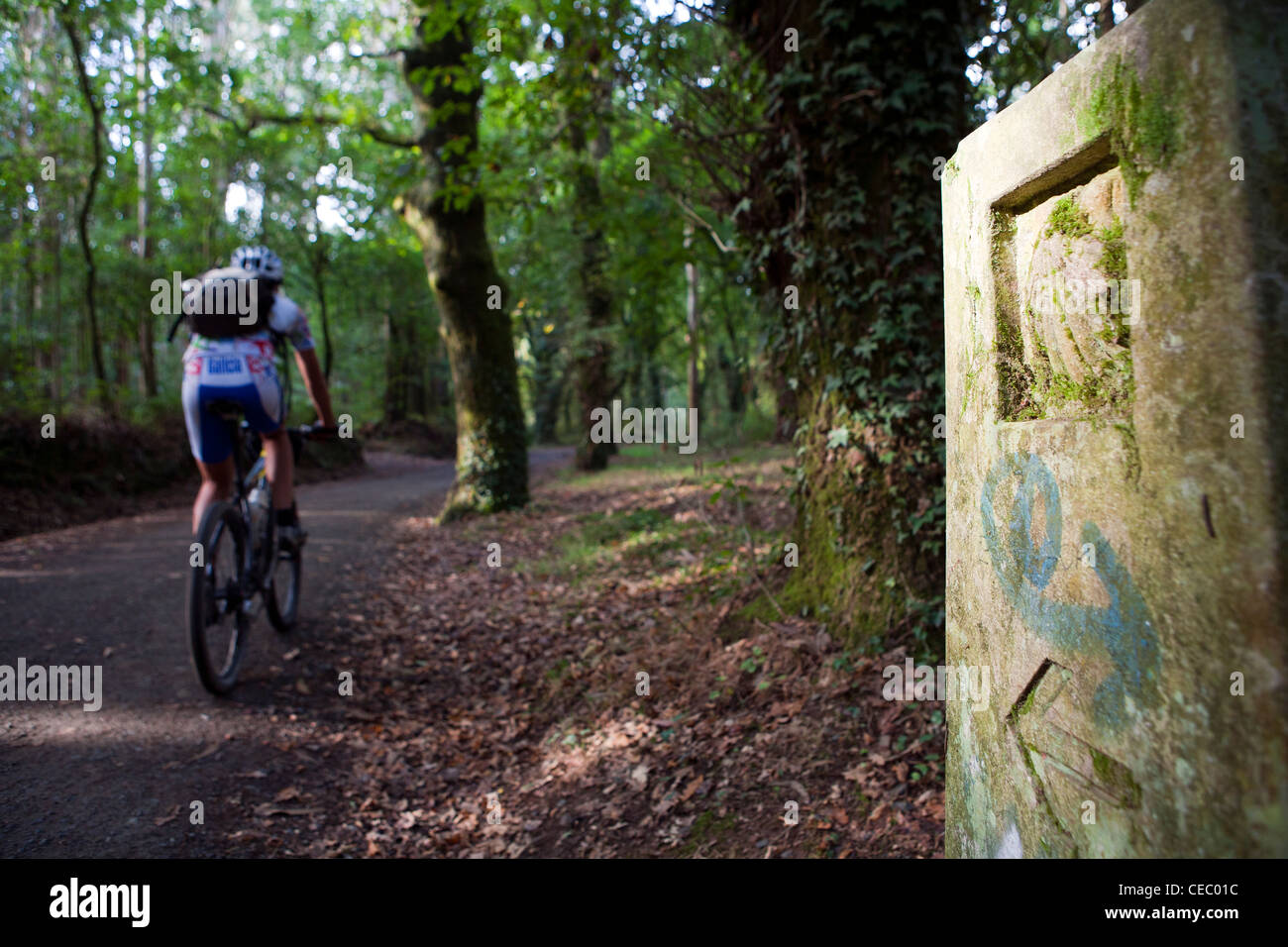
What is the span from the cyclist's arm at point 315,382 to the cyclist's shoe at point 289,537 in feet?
2.44

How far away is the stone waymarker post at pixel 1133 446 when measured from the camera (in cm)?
112

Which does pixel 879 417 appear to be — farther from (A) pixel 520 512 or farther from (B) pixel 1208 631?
(A) pixel 520 512

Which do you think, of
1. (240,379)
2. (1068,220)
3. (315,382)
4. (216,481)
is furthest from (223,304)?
(1068,220)

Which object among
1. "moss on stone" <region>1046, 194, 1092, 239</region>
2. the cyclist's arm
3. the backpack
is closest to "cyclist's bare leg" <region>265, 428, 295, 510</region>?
the cyclist's arm

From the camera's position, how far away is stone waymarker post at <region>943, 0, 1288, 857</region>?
1.12m

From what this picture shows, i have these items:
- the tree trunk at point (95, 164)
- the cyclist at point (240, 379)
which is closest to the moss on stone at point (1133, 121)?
the cyclist at point (240, 379)

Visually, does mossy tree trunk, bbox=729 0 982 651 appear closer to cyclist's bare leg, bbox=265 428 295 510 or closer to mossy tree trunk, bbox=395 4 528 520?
cyclist's bare leg, bbox=265 428 295 510

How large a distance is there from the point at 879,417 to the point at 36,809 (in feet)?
12.8

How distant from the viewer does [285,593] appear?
5.20m

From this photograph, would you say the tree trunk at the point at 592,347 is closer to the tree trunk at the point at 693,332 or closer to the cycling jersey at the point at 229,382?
the tree trunk at the point at 693,332

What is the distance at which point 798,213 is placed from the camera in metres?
4.28

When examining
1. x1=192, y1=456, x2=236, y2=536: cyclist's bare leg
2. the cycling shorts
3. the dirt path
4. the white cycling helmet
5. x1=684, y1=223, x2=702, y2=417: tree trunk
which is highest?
x1=684, y1=223, x2=702, y2=417: tree trunk

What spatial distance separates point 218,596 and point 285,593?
1.38m
